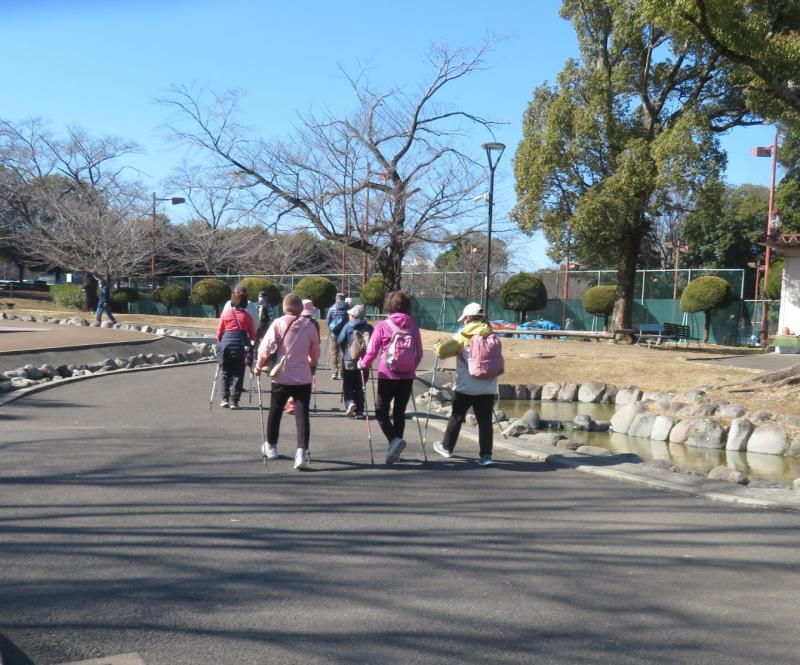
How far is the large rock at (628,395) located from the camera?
17281mm

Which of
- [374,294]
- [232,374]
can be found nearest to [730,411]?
[232,374]

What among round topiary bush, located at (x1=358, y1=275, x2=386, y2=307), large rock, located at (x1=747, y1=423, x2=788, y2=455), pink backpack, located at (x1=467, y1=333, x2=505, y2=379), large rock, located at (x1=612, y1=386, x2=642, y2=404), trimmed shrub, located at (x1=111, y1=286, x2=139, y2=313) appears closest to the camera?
pink backpack, located at (x1=467, y1=333, x2=505, y2=379)

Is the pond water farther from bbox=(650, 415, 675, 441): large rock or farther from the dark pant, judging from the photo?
the dark pant

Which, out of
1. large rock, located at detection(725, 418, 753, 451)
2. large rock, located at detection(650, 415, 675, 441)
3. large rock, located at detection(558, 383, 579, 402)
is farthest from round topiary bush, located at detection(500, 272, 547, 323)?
large rock, located at detection(725, 418, 753, 451)

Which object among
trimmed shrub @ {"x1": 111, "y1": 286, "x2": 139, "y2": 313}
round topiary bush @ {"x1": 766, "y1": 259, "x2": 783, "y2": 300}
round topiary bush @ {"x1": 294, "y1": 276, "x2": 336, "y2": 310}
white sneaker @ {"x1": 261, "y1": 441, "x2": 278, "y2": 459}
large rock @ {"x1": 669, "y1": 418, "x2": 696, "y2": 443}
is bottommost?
large rock @ {"x1": 669, "y1": 418, "x2": 696, "y2": 443}

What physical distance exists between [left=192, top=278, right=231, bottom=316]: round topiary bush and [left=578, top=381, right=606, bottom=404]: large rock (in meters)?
29.8

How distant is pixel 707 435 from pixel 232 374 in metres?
6.89

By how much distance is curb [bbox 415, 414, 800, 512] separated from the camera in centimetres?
734

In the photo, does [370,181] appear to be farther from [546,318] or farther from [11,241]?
[11,241]

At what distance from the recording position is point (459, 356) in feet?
29.8

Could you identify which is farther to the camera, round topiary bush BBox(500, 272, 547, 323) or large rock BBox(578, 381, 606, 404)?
round topiary bush BBox(500, 272, 547, 323)

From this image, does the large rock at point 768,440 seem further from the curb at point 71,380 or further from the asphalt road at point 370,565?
the curb at point 71,380

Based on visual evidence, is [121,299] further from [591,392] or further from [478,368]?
[478,368]

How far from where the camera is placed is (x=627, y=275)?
29938 millimetres
